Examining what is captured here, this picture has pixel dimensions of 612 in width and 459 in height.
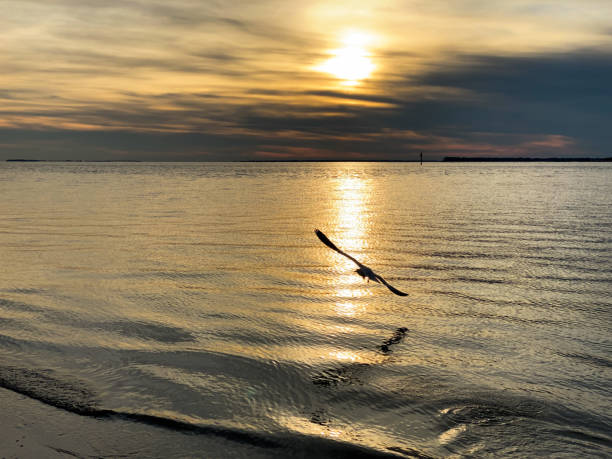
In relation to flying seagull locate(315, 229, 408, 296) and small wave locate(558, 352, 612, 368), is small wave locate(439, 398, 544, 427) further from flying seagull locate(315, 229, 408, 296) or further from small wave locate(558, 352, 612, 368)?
flying seagull locate(315, 229, 408, 296)

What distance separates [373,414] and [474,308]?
5.32 metres

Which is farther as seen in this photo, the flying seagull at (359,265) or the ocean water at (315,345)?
the flying seagull at (359,265)

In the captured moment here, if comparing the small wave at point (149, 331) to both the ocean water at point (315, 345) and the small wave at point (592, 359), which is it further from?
the small wave at point (592, 359)

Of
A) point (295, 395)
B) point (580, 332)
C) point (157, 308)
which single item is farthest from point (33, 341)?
point (580, 332)

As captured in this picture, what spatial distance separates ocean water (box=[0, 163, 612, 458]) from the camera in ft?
18.9

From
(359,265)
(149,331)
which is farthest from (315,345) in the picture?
(149,331)

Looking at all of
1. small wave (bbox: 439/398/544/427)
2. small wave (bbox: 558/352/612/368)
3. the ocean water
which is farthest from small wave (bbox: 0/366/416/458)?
small wave (bbox: 558/352/612/368)

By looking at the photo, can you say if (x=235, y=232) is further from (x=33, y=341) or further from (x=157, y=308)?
(x=33, y=341)

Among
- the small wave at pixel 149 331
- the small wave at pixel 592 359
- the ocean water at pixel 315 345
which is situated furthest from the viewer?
the small wave at pixel 149 331

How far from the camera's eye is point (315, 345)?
855 centimetres

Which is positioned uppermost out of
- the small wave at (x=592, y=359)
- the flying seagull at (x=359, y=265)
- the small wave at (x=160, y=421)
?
the flying seagull at (x=359, y=265)

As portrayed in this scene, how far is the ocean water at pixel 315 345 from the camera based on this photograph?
5.77 m

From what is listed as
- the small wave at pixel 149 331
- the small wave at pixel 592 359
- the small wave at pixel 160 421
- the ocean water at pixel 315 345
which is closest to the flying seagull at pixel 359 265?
the ocean water at pixel 315 345

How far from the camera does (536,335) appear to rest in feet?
29.5
